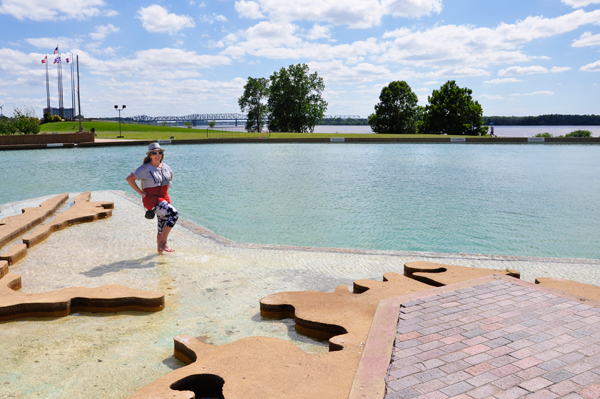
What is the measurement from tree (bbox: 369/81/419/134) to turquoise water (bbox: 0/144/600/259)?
36772mm

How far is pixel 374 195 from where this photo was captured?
15.5 m

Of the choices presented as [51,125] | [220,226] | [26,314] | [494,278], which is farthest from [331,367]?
[51,125]

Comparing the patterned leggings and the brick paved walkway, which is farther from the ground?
the patterned leggings

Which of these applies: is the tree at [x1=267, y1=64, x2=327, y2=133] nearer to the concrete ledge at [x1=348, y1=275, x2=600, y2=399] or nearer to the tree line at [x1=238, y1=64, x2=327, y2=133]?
the tree line at [x1=238, y1=64, x2=327, y2=133]

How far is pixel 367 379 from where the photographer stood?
296 centimetres

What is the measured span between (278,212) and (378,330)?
29.7 ft

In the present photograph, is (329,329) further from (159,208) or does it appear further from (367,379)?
(159,208)

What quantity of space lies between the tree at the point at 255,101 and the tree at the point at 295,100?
27.8 feet

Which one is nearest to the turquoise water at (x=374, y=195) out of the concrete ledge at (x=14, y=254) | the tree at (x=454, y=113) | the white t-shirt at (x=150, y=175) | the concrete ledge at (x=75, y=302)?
the white t-shirt at (x=150, y=175)

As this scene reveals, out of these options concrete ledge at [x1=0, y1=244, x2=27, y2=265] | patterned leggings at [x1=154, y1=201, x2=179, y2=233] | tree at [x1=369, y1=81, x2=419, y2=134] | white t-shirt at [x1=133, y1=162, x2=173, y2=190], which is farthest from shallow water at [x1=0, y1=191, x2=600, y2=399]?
tree at [x1=369, y1=81, x2=419, y2=134]

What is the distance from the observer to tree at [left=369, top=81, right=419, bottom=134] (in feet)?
219

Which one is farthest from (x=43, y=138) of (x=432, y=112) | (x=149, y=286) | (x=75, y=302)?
(x=432, y=112)

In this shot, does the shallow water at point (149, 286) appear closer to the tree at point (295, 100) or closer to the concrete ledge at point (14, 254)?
the concrete ledge at point (14, 254)

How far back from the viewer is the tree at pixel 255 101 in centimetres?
8381
